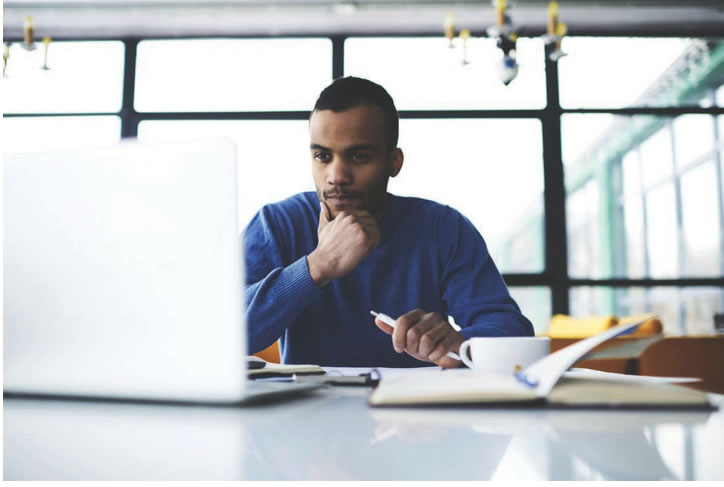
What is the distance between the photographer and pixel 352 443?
1.27ft

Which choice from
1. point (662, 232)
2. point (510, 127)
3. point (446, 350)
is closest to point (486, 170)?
point (510, 127)

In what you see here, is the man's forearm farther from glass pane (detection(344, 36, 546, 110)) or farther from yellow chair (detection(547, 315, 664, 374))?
glass pane (detection(344, 36, 546, 110))

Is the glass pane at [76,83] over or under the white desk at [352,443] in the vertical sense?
over

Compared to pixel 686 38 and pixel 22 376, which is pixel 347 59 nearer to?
pixel 686 38

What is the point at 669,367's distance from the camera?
3.14 m

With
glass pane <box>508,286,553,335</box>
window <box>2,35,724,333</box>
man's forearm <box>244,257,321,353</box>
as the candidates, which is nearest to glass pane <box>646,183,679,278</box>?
window <box>2,35,724,333</box>

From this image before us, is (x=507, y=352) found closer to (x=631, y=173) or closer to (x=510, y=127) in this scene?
(x=510, y=127)

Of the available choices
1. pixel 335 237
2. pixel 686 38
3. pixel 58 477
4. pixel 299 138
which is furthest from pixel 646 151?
pixel 58 477

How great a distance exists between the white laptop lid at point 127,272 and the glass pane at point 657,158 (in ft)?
17.7

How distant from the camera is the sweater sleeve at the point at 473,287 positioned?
1225 millimetres

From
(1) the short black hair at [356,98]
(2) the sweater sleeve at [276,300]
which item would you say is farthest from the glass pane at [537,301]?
(2) the sweater sleeve at [276,300]

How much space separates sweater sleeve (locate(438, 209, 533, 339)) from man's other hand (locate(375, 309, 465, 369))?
0.23m

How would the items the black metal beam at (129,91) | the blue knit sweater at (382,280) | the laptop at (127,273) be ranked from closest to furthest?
1. the laptop at (127,273)
2. the blue knit sweater at (382,280)
3. the black metal beam at (129,91)

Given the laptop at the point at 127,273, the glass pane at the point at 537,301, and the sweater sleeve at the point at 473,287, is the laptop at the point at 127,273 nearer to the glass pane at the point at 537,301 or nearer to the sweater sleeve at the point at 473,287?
the sweater sleeve at the point at 473,287
